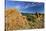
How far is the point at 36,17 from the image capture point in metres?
0.91

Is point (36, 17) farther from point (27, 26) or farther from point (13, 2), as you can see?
point (13, 2)

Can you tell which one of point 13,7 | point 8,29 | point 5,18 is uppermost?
point 13,7

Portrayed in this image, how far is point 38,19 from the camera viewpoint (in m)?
0.91

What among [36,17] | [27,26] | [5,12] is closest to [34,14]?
[36,17]

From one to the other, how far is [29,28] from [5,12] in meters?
0.28

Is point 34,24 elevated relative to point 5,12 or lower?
lower

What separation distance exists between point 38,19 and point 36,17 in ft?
0.09

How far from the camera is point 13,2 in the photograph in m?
0.88

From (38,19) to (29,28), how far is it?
127mm
